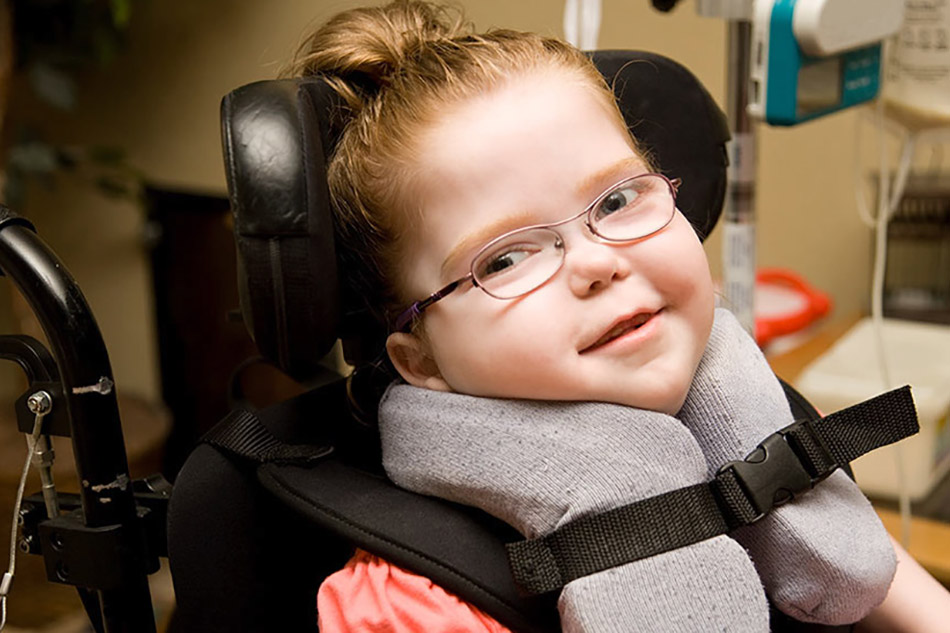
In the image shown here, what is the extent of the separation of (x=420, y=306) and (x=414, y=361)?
3.1 inches

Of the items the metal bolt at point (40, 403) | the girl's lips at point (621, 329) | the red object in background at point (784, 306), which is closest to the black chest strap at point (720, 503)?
the girl's lips at point (621, 329)

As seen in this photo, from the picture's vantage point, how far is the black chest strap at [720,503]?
0.75 meters

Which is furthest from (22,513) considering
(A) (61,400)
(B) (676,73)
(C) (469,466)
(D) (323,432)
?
(B) (676,73)

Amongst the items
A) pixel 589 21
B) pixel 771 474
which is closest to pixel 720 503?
pixel 771 474

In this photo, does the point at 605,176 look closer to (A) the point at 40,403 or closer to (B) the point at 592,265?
(B) the point at 592,265

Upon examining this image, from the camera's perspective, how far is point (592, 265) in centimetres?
80

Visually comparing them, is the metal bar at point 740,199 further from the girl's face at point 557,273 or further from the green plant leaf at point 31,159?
the green plant leaf at point 31,159

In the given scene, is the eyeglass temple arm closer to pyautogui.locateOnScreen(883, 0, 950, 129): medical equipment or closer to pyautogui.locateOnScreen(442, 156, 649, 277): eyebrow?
pyautogui.locateOnScreen(442, 156, 649, 277): eyebrow

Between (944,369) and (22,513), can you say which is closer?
(22,513)

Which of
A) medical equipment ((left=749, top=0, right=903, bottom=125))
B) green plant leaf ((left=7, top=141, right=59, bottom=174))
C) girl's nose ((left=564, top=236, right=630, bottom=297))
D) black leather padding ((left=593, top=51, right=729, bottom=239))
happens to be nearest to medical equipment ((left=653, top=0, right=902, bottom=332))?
medical equipment ((left=749, top=0, right=903, bottom=125))

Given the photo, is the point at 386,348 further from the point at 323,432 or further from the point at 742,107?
the point at 742,107

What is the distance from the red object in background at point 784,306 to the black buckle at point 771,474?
3.17ft

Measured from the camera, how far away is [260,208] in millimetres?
776

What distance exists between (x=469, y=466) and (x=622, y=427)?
0.40 feet
